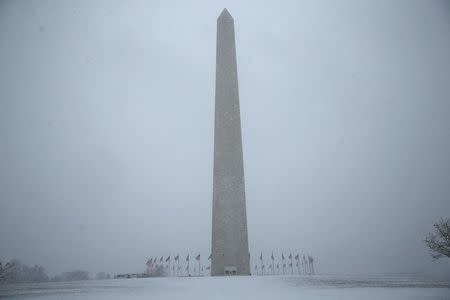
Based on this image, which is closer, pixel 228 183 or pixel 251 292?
pixel 251 292

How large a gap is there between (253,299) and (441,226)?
17.9 metres

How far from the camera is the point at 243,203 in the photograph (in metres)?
19.6

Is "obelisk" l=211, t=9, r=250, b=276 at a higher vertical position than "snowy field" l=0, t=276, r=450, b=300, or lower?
higher

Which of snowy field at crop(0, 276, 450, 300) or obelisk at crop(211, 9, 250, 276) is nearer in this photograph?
snowy field at crop(0, 276, 450, 300)

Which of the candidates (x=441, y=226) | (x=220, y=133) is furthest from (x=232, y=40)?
(x=441, y=226)

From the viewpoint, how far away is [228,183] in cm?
1964

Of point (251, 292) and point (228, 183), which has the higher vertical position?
point (228, 183)

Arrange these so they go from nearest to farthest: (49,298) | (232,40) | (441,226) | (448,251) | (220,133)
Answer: (49,298)
(448,251)
(441,226)
(220,133)
(232,40)

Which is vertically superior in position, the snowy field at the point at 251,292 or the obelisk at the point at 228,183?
the obelisk at the point at 228,183

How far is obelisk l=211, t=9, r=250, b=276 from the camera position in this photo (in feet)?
60.6

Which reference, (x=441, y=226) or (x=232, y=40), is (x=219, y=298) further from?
(x=232, y=40)

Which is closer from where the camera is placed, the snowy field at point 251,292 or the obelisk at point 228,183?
the snowy field at point 251,292

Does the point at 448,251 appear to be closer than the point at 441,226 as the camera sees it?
Yes

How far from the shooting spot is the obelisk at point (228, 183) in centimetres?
1848
